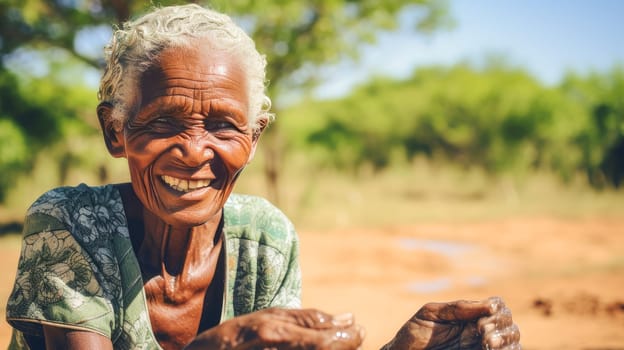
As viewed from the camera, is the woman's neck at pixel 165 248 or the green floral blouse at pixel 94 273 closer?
the green floral blouse at pixel 94 273

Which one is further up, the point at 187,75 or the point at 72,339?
the point at 187,75

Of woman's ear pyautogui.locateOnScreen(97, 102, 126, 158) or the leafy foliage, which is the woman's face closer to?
woman's ear pyautogui.locateOnScreen(97, 102, 126, 158)

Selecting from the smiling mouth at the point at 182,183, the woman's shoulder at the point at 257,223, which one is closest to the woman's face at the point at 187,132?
the smiling mouth at the point at 182,183

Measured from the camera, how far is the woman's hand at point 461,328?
1790 mm

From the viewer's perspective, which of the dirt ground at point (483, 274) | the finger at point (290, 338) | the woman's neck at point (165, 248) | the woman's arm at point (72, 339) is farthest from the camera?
the dirt ground at point (483, 274)

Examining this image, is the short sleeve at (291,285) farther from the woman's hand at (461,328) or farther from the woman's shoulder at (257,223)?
the woman's hand at (461,328)

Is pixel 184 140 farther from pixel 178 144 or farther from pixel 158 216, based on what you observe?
pixel 158 216

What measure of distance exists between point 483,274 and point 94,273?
7741 millimetres

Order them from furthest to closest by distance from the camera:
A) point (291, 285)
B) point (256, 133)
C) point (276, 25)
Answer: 1. point (276, 25)
2. point (291, 285)
3. point (256, 133)

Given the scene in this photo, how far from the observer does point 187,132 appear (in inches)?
67.2

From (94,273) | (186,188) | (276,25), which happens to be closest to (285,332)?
(186,188)

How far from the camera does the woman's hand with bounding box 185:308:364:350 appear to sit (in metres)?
1.39

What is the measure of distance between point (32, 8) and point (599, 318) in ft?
30.7

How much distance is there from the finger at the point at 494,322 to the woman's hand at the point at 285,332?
0.51 meters
